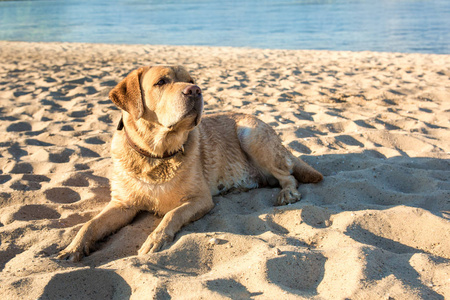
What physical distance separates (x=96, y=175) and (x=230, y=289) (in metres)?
2.76

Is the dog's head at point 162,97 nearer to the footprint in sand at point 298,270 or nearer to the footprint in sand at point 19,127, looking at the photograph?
the footprint in sand at point 298,270

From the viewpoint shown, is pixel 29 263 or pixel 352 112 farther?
pixel 352 112

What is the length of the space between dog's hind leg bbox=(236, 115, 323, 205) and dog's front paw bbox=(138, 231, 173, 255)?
5.38 ft

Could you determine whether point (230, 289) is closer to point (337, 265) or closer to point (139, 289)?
point (139, 289)

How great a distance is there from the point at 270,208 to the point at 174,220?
0.93m

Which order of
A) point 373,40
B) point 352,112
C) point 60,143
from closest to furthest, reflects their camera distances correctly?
point 60,143 < point 352,112 < point 373,40

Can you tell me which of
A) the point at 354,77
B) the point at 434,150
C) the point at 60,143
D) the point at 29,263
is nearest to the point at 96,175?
the point at 60,143

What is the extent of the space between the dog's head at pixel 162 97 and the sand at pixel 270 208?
3.22 ft

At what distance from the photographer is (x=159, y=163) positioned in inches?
143

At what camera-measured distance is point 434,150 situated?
5.05 m

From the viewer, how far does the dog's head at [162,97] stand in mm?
3289

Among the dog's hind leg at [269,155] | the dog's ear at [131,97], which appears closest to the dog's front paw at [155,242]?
the dog's ear at [131,97]

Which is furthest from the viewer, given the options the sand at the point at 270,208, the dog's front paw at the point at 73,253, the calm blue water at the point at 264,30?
the calm blue water at the point at 264,30

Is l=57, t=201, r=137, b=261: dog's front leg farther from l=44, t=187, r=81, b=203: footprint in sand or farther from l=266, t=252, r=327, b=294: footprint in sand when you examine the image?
l=266, t=252, r=327, b=294: footprint in sand
